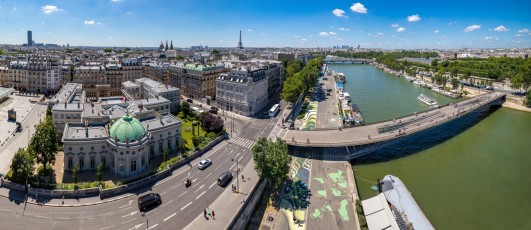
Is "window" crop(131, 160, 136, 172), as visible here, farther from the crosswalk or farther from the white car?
the crosswalk

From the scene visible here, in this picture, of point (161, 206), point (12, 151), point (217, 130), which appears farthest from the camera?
point (217, 130)

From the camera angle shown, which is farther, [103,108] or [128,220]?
[103,108]

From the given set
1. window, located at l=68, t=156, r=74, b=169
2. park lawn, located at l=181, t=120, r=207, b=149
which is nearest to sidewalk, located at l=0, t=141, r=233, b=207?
window, located at l=68, t=156, r=74, b=169

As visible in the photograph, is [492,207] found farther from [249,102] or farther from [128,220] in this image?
[249,102]

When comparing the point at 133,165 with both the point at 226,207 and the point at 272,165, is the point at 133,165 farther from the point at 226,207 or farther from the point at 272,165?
the point at 272,165

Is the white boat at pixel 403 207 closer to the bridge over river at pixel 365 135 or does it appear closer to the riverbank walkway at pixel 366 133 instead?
the bridge over river at pixel 365 135

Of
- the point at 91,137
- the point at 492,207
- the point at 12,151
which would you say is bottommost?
the point at 492,207

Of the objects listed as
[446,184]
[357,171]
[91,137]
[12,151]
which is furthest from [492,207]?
[12,151]

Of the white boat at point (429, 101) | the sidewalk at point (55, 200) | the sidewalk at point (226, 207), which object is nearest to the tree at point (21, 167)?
the sidewalk at point (55, 200)

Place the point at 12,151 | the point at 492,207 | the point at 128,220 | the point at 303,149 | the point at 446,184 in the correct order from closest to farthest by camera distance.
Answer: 1. the point at 128,220
2. the point at 492,207
3. the point at 446,184
4. the point at 12,151
5. the point at 303,149
